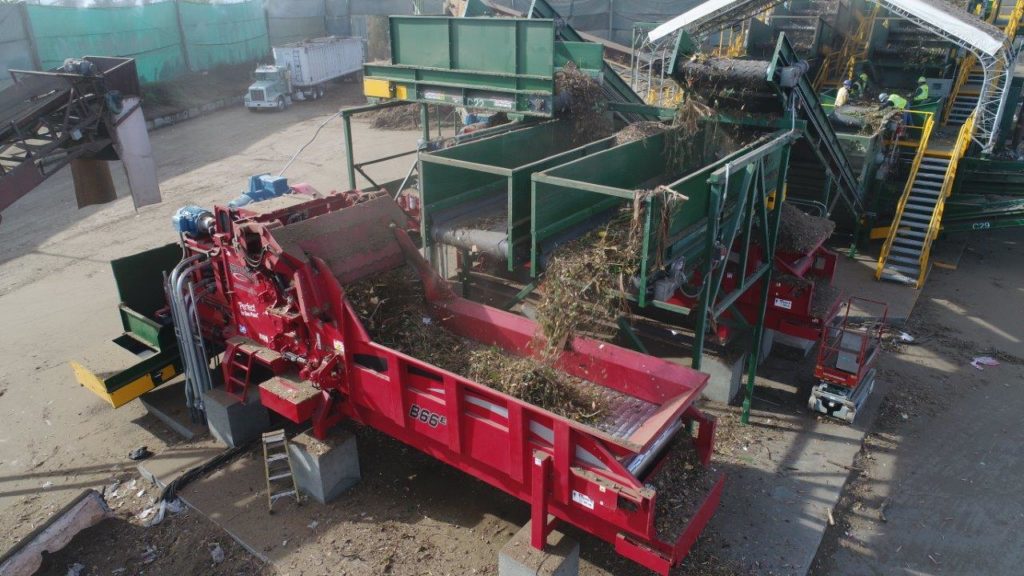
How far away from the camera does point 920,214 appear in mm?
12680

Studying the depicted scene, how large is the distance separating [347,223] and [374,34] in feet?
93.7

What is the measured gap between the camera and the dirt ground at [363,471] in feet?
19.1

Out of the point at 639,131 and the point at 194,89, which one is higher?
the point at 639,131

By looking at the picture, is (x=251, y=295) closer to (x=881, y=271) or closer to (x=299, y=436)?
(x=299, y=436)

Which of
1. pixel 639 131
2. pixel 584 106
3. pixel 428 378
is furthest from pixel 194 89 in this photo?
pixel 428 378

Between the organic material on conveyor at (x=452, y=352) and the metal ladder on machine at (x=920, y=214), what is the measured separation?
878 cm

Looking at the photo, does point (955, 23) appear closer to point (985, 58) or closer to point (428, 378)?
point (985, 58)

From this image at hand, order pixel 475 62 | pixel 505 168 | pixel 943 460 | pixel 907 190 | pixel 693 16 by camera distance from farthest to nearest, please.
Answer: pixel 693 16 < pixel 907 190 < pixel 475 62 < pixel 505 168 < pixel 943 460

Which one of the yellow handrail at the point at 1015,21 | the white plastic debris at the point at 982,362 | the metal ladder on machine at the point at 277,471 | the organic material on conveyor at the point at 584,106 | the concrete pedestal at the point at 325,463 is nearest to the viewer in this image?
the concrete pedestal at the point at 325,463

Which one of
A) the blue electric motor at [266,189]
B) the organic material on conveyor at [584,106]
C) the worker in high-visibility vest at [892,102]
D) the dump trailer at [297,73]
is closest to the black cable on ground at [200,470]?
the blue electric motor at [266,189]

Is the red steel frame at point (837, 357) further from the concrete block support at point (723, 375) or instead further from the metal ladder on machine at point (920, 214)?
the metal ladder on machine at point (920, 214)

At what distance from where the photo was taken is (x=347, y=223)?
630cm

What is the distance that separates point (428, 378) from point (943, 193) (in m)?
11.4

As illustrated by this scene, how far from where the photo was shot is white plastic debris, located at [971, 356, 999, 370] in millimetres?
9195
